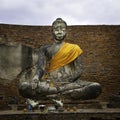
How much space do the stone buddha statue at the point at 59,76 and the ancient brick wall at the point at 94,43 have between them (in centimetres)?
299

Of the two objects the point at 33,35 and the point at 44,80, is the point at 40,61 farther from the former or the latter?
the point at 33,35

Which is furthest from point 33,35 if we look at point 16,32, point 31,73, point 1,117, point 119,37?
point 1,117

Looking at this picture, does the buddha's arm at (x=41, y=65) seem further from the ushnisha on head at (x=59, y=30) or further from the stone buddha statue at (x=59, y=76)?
the ushnisha on head at (x=59, y=30)

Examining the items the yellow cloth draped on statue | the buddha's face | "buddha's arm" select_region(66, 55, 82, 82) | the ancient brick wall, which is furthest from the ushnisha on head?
the ancient brick wall

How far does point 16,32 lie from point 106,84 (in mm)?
2762

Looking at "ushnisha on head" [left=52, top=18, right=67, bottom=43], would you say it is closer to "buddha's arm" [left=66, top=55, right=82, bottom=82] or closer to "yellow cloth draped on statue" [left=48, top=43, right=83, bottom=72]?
"yellow cloth draped on statue" [left=48, top=43, right=83, bottom=72]

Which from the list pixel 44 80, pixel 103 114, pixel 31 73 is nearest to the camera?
pixel 103 114

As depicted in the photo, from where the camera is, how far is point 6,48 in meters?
10.5

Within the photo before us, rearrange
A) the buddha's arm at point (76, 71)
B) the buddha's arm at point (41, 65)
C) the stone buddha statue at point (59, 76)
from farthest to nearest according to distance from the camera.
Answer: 1. the buddha's arm at point (41, 65)
2. the buddha's arm at point (76, 71)
3. the stone buddha statue at point (59, 76)

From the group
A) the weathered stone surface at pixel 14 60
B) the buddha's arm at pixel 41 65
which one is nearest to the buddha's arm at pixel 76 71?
the buddha's arm at pixel 41 65

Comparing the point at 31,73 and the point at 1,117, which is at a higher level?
the point at 31,73

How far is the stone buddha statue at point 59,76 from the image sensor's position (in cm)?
715

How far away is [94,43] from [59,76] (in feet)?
11.9

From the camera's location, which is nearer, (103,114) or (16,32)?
(103,114)
